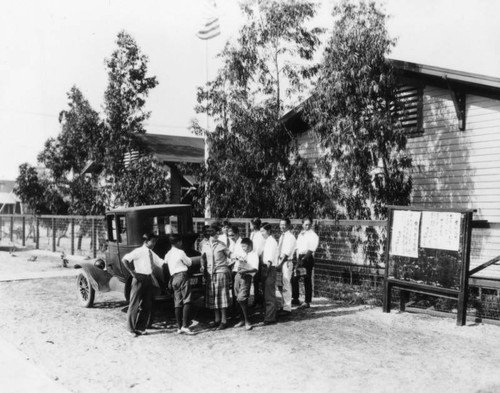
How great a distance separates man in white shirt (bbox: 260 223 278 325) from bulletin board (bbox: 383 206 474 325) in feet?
6.63

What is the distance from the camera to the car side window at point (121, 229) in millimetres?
8844

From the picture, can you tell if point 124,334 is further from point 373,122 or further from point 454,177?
point 454,177

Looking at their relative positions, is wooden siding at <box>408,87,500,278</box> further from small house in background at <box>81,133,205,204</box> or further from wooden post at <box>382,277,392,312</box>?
small house in background at <box>81,133,205,204</box>

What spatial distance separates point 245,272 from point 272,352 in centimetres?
158

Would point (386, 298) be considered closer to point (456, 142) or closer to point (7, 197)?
point (456, 142)

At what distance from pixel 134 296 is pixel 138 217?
156cm

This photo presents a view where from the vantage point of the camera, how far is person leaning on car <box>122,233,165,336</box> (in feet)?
24.6

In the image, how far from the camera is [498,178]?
10523 mm

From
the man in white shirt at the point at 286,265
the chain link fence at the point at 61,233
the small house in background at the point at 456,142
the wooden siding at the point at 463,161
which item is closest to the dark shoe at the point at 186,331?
the man in white shirt at the point at 286,265

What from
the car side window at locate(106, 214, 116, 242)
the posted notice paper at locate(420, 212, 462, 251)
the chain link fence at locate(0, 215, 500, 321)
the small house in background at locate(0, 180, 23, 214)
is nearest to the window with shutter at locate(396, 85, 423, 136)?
the chain link fence at locate(0, 215, 500, 321)

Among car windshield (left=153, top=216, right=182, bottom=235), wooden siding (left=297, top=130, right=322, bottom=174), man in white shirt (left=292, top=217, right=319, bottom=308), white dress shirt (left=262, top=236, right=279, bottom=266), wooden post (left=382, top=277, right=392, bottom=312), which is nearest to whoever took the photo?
white dress shirt (left=262, top=236, right=279, bottom=266)

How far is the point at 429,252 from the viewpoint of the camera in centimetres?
790

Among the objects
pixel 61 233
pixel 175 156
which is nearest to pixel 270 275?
pixel 61 233

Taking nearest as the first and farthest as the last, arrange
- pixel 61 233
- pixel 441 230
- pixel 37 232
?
1. pixel 441 230
2. pixel 61 233
3. pixel 37 232
